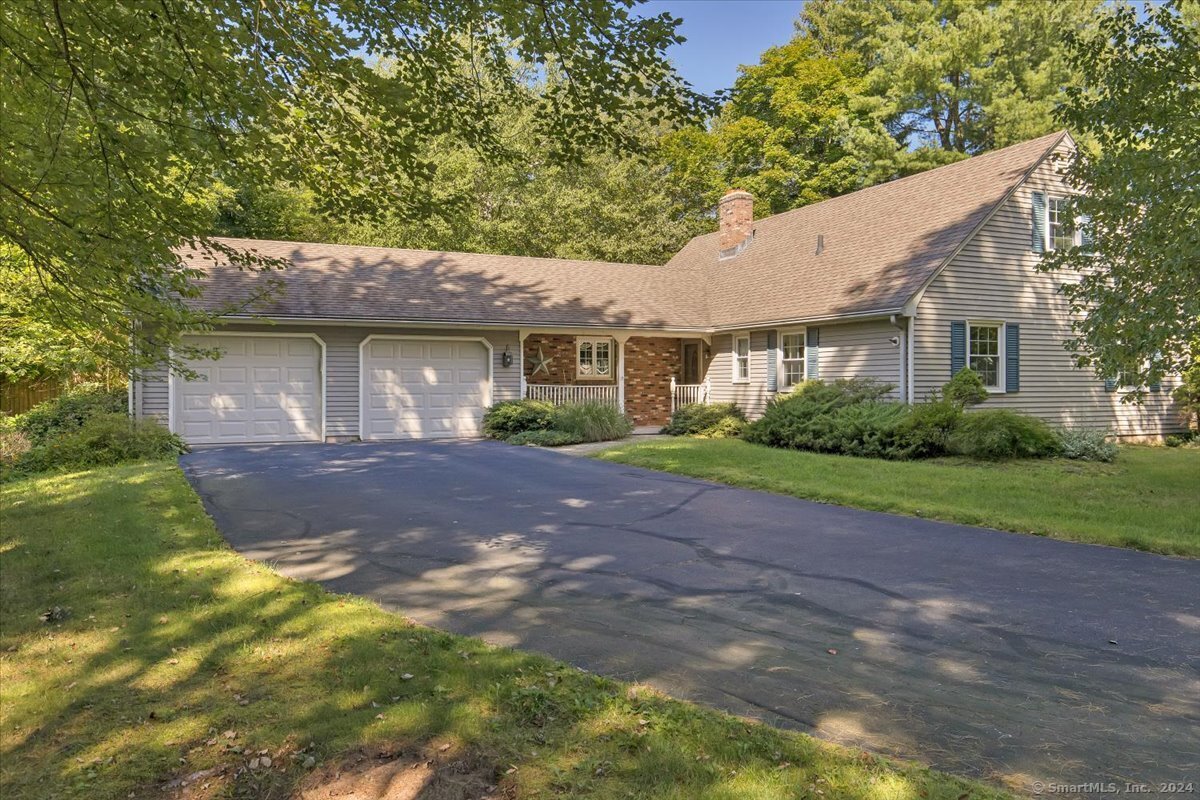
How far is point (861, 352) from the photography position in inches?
661

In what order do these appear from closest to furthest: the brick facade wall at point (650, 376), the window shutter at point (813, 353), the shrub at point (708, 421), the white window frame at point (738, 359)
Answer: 1. the window shutter at point (813, 353)
2. the shrub at point (708, 421)
3. the white window frame at point (738, 359)
4. the brick facade wall at point (650, 376)

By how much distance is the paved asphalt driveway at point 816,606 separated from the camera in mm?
3625

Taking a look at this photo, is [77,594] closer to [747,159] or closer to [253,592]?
[253,592]

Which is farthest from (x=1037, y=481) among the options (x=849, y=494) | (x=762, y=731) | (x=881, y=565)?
(x=762, y=731)

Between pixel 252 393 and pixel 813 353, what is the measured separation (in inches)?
494

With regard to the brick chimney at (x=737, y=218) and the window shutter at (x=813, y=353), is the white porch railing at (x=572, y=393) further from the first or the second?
the brick chimney at (x=737, y=218)

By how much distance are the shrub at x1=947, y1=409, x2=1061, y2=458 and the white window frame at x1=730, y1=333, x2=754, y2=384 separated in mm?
6696

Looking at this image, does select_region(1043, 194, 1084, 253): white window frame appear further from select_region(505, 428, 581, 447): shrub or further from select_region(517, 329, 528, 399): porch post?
select_region(517, 329, 528, 399): porch post

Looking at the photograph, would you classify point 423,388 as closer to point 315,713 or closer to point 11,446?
point 11,446

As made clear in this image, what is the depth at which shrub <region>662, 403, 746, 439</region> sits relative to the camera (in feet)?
62.7

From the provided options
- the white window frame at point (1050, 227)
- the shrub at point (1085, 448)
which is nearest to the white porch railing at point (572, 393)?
the shrub at point (1085, 448)

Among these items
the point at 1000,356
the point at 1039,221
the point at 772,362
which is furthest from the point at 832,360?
the point at 1039,221

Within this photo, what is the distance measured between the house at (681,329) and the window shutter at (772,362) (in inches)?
2.3

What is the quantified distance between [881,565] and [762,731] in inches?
149
